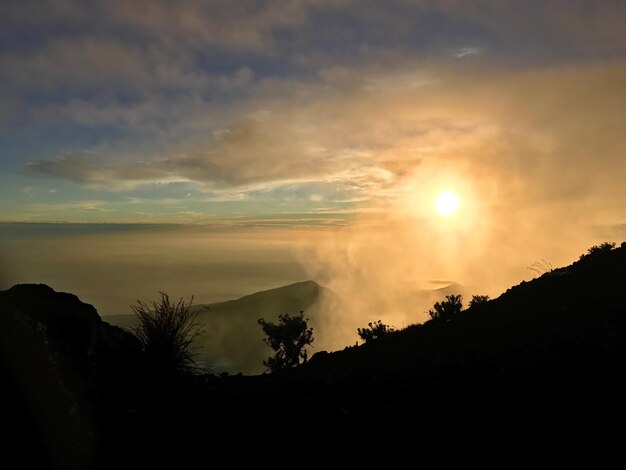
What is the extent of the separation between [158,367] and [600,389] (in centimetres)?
574

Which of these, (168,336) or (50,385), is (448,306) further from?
(50,385)

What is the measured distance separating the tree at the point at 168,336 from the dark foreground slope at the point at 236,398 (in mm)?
291

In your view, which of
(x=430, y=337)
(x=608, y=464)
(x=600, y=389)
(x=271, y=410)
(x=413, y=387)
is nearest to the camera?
(x=608, y=464)

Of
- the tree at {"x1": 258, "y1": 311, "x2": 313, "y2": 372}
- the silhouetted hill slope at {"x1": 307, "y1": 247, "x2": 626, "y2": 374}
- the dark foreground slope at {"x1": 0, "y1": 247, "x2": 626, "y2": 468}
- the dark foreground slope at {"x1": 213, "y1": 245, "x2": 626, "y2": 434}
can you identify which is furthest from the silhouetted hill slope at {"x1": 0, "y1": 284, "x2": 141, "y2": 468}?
the tree at {"x1": 258, "y1": 311, "x2": 313, "y2": 372}

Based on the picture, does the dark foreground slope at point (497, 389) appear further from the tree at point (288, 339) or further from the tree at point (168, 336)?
the tree at point (288, 339)

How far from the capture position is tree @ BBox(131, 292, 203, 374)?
7301 millimetres

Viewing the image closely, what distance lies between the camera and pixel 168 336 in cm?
748

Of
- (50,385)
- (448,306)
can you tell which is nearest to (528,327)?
(448,306)

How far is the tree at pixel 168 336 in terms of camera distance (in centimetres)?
730

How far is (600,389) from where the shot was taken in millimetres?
5379

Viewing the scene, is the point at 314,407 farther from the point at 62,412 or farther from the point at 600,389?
the point at 600,389

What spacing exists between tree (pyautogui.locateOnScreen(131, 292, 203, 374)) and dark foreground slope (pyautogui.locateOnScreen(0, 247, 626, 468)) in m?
0.29

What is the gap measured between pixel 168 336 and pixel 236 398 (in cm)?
159

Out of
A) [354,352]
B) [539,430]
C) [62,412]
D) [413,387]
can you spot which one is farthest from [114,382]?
[354,352]
